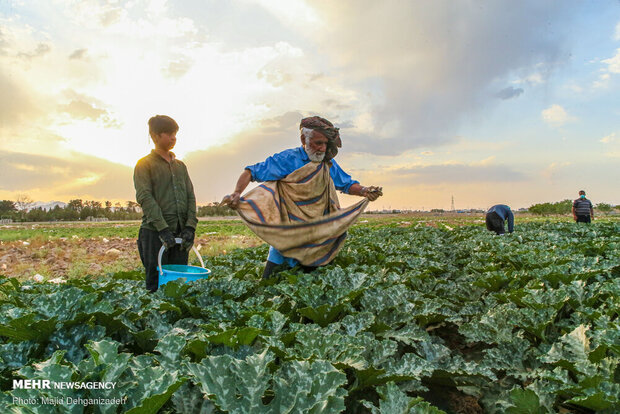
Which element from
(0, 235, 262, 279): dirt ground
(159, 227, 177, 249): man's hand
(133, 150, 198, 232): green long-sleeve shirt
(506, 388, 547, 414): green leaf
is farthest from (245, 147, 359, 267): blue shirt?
(0, 235, 262, 279): dirt ground

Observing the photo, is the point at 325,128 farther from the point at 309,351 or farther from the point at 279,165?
the point at 309,351

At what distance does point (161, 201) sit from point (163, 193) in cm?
10

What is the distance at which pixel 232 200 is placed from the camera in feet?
14.3

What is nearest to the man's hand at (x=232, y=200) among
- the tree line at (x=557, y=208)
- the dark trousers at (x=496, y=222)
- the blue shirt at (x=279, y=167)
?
the blue shirt at (x=279, y=167)

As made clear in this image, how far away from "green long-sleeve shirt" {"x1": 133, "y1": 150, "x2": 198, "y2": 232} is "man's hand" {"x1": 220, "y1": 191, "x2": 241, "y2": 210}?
425mm

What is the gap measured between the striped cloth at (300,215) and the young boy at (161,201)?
0.71 meters

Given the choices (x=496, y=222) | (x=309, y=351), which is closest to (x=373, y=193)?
(x=309, y=351)

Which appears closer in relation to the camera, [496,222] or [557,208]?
[496,222]

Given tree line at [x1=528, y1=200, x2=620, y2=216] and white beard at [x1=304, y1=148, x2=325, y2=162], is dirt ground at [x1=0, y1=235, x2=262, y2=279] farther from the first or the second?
tree line at [x1=528, y1=200, x2=620, y2=216]

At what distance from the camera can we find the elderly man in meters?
4.45

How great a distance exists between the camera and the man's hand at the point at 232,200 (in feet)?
14.3

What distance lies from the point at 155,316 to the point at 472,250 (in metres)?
5.94

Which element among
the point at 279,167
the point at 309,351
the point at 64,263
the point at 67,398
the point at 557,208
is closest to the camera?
the point at 67,398

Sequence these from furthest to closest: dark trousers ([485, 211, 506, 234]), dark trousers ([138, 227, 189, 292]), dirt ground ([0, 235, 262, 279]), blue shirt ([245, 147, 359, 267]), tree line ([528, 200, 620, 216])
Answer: tree line ([528, 200, 620, 216]), dark trousers ([485, 211, 506, 234]), dirt ground ([0, 235, 262, 279]), blue shirt ([245, 147, 359, 267]), dark trousers ([138, 227, 189, 292])
